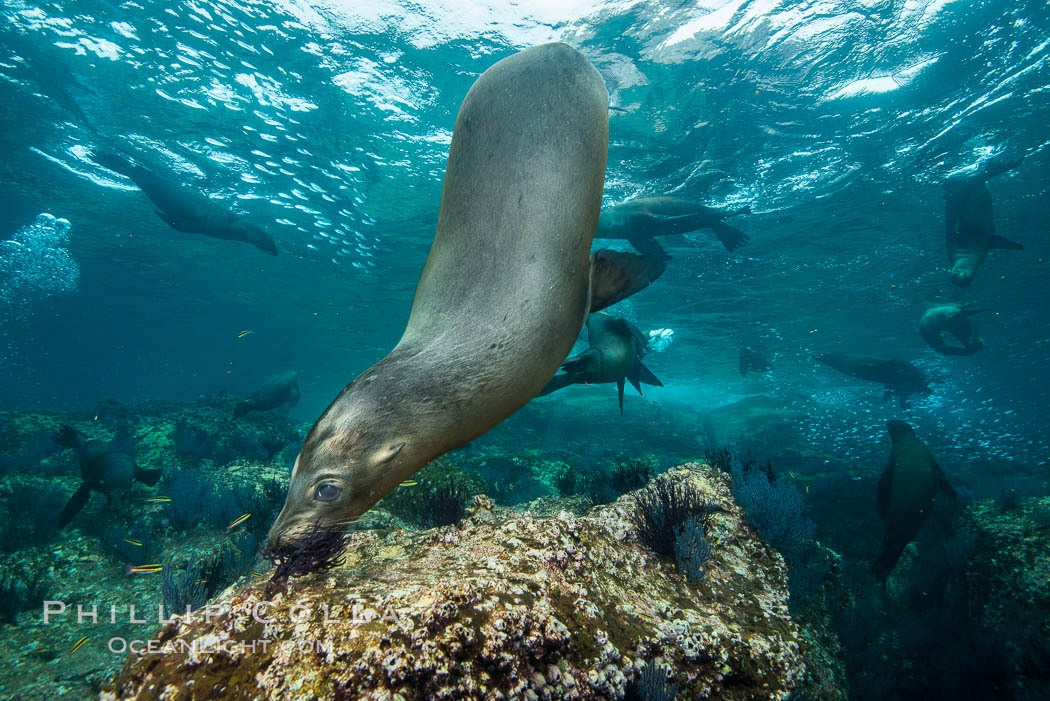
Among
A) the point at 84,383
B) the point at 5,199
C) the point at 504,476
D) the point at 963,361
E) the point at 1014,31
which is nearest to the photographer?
the point at 1014,31

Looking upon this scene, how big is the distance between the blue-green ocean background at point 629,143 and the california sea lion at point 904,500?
16.0 ft

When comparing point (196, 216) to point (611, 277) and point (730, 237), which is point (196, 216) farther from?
point (730, 237)

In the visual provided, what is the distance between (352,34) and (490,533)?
35.1 ft

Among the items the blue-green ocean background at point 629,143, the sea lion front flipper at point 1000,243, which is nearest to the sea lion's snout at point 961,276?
the sea lion front flipper at point 1000,243

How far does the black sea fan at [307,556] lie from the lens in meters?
1.55

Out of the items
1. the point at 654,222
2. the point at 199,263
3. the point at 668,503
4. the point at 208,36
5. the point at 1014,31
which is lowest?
the point at 199,263

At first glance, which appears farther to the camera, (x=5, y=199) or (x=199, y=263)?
(x=199, y=263)

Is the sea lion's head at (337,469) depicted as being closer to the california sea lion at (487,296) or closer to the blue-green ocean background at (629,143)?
the california sea lion at (487,296)

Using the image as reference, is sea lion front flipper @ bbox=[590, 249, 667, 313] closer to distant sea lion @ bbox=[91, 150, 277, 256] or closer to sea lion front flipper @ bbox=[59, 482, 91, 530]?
sea lion front flipper @ bbox=[59, 482, 91, 530]

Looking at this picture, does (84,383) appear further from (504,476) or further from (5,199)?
(504,476)

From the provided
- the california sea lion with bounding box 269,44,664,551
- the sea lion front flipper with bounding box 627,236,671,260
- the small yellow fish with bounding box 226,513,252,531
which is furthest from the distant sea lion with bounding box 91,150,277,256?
the california sea lion with bounding box 269,44,664,551

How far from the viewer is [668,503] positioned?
3.42m

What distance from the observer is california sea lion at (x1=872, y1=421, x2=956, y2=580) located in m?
4.89

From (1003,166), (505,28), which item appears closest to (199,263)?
(505,28)
